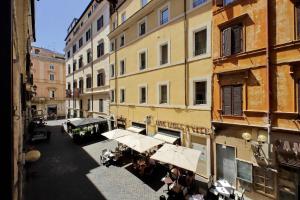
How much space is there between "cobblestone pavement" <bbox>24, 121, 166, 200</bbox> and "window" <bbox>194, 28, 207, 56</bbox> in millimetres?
8841

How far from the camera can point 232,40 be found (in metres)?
11.6

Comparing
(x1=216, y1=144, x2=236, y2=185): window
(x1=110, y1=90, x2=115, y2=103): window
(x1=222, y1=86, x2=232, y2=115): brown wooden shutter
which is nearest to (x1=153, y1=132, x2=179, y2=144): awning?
(x1=216, y1=144, x2=236, y2=185): window

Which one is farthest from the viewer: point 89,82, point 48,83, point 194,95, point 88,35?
point 48,83

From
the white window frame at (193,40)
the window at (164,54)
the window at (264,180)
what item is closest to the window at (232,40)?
the white window frame at (193,40)

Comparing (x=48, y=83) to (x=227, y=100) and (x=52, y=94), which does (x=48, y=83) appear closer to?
(x=52, y=94)

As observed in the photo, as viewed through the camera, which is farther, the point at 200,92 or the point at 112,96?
the point at 112,96

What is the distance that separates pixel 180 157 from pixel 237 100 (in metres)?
4.36

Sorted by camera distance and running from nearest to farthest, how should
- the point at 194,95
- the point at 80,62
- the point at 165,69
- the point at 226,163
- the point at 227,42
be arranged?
the point at 227,42, the point at 226,163, the point at 194,95, the point at 165,69, the point at 80,62

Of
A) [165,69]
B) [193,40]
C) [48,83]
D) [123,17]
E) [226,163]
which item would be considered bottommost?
[226,163]

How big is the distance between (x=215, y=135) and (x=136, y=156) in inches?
284

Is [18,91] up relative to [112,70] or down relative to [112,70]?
down

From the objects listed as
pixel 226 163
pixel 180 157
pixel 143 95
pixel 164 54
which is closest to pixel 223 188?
pixel 226 163

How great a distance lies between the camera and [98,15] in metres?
28.4

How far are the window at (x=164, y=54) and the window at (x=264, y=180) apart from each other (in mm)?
9831
